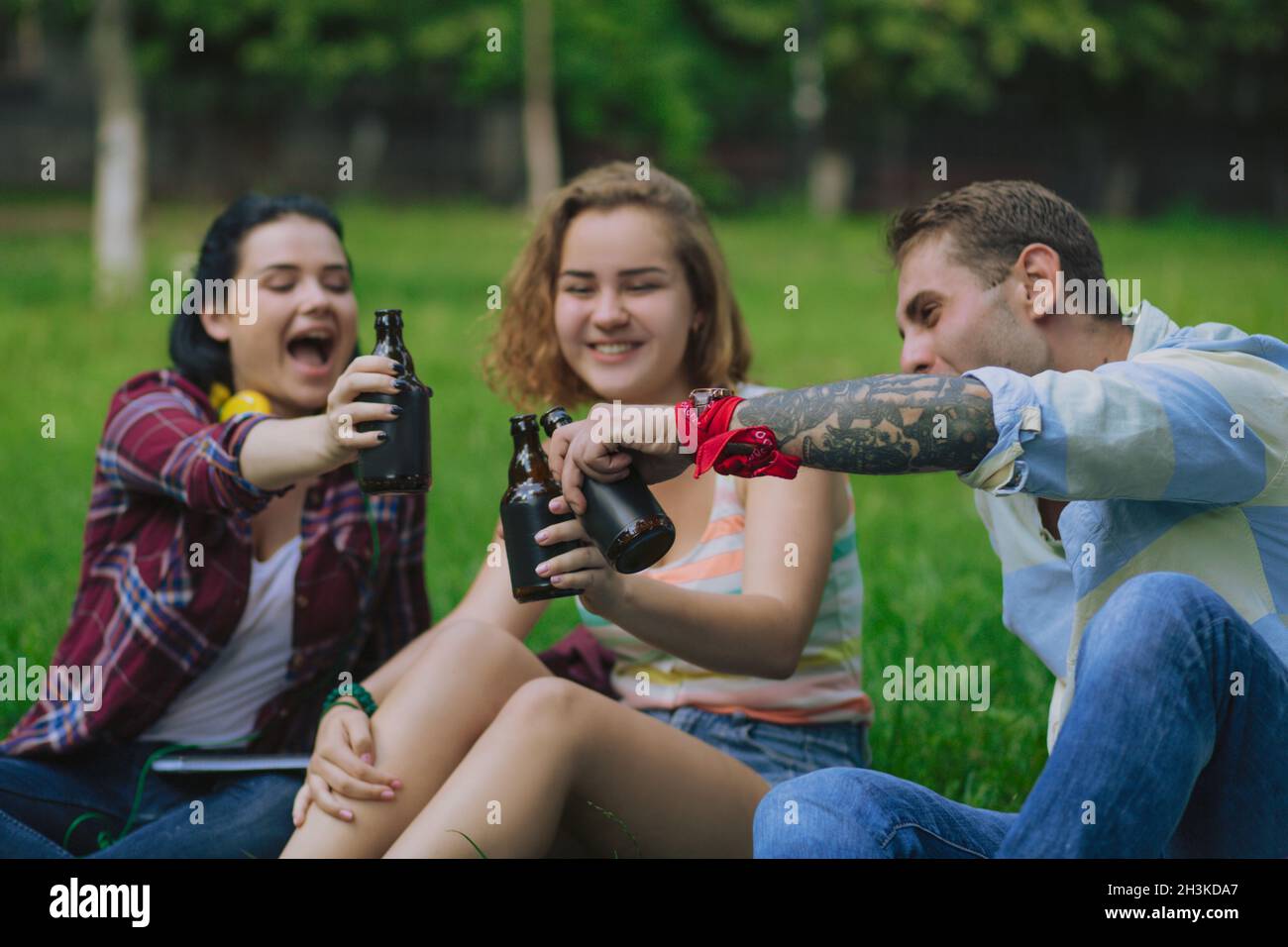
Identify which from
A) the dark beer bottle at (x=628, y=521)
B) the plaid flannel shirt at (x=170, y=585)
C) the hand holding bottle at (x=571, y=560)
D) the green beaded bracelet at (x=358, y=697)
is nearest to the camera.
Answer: the dark beer bottle at (x=628, y=521)

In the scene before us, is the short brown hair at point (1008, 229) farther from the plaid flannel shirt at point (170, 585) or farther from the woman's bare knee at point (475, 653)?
the plaid flannel shirt at point (170, 585)

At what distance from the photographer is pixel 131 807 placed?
A: 135 inches

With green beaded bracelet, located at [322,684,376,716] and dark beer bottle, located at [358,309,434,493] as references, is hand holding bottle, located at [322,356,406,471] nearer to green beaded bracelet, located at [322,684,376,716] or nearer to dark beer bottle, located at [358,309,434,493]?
dark beer bottle, located at [358,309,434,493]

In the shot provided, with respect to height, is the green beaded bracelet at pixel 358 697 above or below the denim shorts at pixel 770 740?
above

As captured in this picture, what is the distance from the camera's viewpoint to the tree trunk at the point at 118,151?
44.7 feet

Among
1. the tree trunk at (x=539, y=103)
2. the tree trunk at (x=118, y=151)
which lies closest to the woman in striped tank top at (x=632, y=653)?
the tree trunk at (x=118, y=151)

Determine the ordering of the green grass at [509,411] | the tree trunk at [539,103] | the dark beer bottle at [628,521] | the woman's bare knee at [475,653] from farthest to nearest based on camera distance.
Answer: the tree trunk at [539,103]
the green grass at [509,411]
the woman's bare knee at [475,653]
the dark beer bottle at [628,521]

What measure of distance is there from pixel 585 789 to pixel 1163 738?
111cm

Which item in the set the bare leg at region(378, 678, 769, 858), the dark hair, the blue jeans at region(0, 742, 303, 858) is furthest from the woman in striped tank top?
the dark hair

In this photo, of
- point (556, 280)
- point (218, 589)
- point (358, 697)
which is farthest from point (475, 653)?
point (556, 280)

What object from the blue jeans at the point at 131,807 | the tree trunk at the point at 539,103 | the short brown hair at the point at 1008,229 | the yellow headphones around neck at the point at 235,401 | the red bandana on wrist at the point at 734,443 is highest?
the tree trunk at the point at 539,103

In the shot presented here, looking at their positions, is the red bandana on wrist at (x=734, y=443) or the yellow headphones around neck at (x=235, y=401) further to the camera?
A: the yellow headphones around neck at (x=235, y=401)

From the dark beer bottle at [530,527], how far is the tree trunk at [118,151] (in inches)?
463

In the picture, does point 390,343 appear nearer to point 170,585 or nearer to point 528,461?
point 528,461
